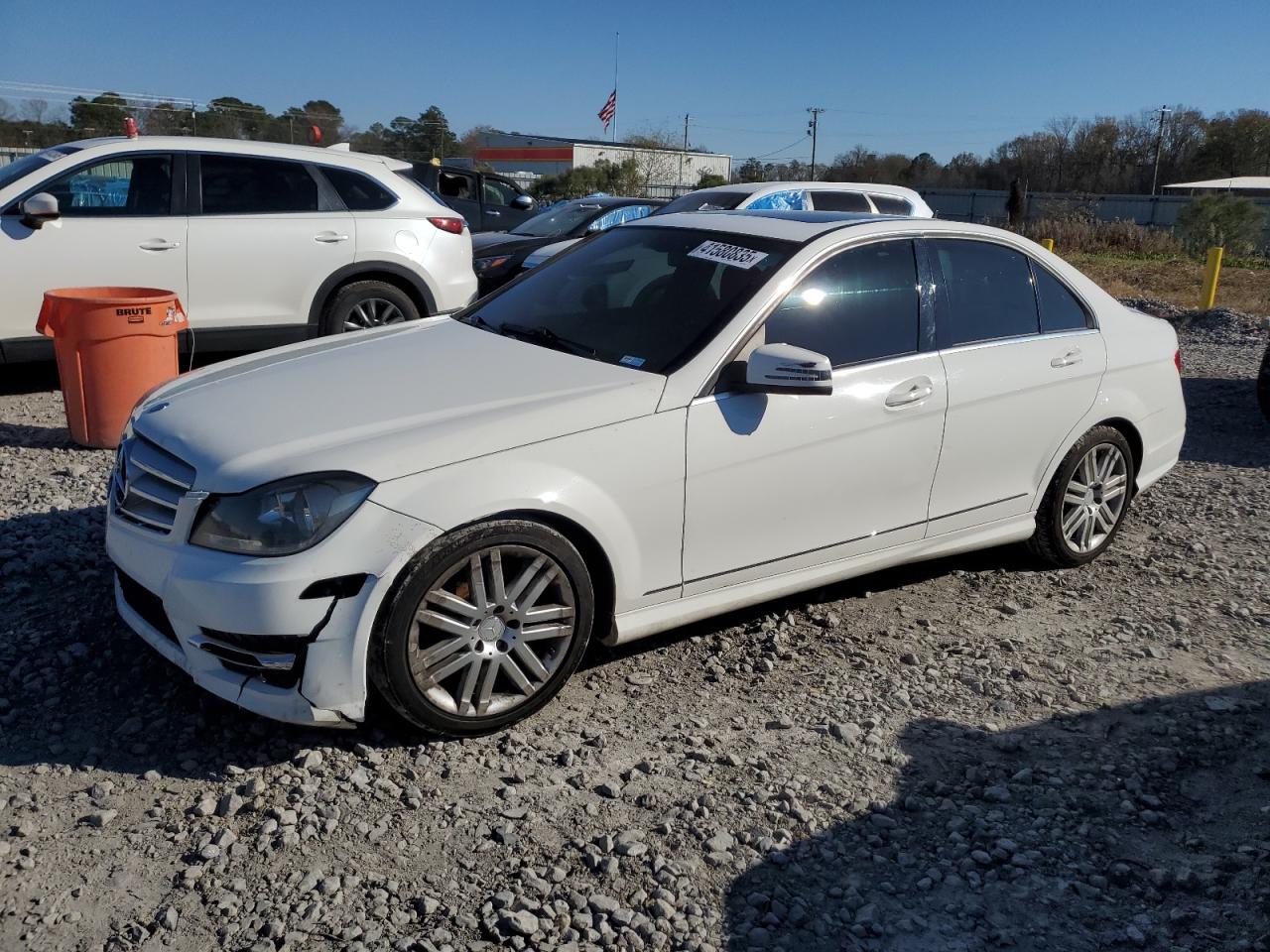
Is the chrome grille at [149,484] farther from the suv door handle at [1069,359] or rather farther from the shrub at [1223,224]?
the shrub at [1223,224]

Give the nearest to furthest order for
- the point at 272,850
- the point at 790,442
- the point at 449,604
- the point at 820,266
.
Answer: the point at 272,850 < the point at 449,604 < the point at 790,442 < the point at 820,266

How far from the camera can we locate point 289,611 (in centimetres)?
312

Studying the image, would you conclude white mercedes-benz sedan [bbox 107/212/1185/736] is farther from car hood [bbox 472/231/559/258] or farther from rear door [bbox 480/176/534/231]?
rear door [bbox 480/176/534/231]

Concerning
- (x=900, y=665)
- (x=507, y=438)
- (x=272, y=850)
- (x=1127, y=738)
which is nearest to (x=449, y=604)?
(x=507, y=438)

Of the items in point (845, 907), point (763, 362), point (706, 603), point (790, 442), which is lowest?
point (845, 907)

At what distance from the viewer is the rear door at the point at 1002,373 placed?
4508mm

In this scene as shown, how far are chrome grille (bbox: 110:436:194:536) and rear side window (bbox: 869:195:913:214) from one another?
9.28 m

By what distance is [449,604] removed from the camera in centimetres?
334

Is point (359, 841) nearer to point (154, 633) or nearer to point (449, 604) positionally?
point (449, 604)

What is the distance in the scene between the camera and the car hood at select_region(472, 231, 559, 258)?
477 inches

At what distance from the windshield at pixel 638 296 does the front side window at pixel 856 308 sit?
6.5 inches

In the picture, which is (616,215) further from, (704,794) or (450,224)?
(704,794)

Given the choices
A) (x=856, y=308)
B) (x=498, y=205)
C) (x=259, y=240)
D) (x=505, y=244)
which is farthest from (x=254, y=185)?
(x=498, y=205)

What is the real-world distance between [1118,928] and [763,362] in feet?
6.55
